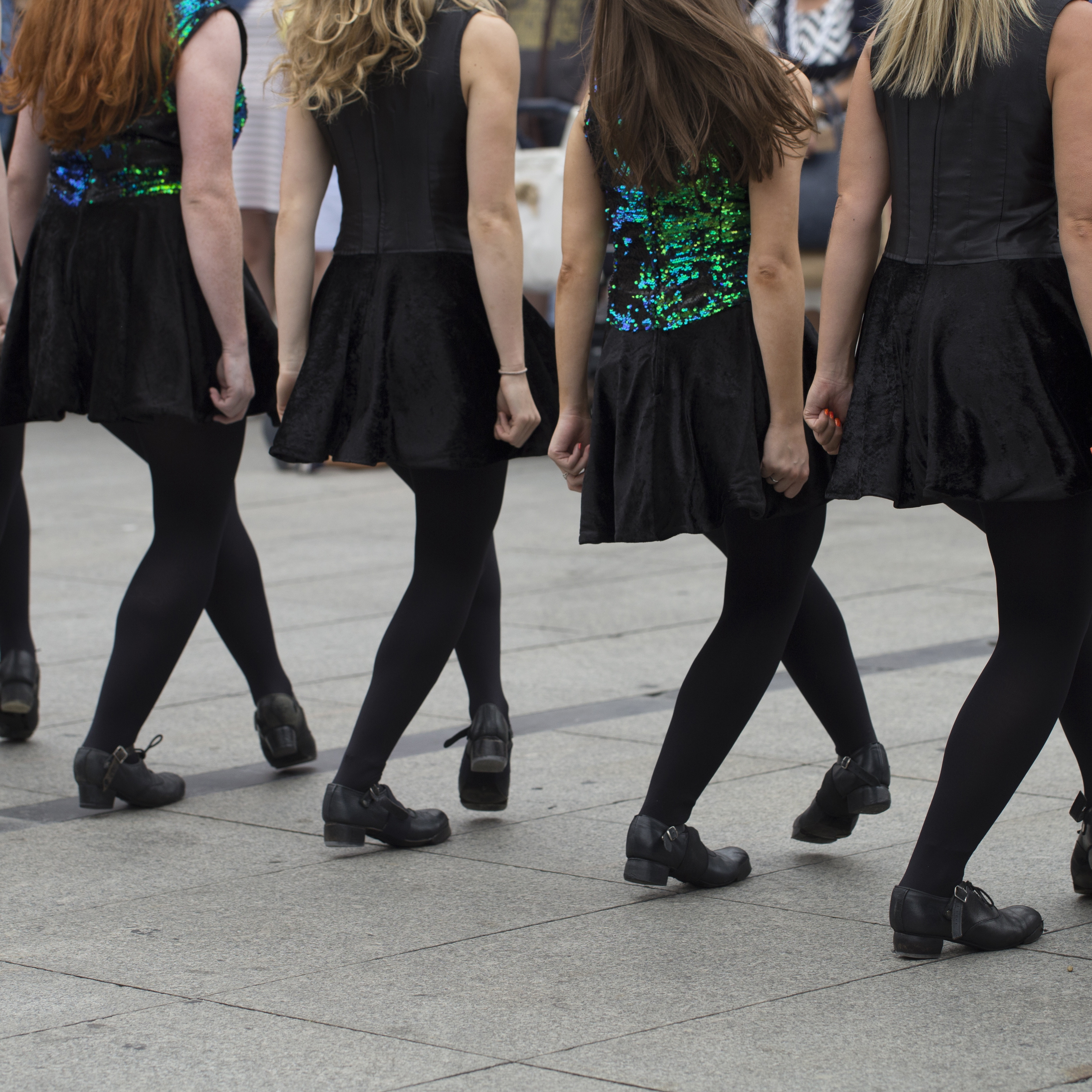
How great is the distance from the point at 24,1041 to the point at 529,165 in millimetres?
8064

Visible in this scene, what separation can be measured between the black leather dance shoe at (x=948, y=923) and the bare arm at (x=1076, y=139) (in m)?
1.02

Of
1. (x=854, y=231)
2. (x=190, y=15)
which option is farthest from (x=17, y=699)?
(x=854, y=231)

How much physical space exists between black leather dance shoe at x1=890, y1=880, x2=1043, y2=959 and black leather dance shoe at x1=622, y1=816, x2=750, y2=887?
1.64ft

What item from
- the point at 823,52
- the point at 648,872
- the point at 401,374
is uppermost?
the point at 823,52

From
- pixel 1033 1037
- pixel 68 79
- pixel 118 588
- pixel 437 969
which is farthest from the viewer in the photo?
pixel 118 588

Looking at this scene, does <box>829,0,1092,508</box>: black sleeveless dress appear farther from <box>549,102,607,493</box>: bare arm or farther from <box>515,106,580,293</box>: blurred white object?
<box>515,106,580,293</box>: blurred white object

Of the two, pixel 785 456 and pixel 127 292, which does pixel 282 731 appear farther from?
pixel 785 456

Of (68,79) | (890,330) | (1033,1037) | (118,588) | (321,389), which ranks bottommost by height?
(118,588)

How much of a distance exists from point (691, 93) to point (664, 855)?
149 centimetres

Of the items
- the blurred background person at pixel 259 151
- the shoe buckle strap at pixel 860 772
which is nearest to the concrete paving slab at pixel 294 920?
the shoe buckle strap at pixel 860 772

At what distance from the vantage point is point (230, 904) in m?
3.57

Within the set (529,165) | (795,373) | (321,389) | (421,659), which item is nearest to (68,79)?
(321,389)

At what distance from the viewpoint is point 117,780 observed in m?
4.26

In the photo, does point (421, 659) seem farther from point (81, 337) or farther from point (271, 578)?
point (271, 578)
